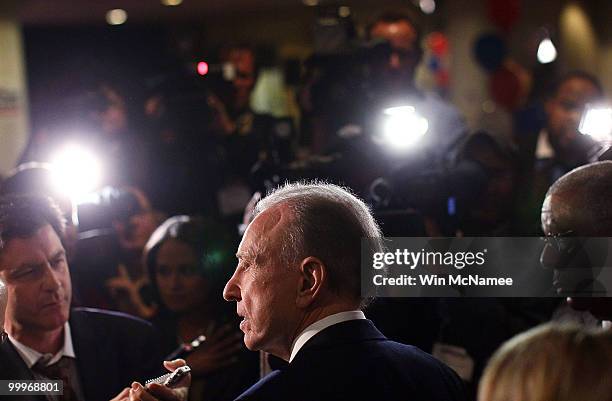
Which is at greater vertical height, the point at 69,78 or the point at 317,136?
the point at 69,78

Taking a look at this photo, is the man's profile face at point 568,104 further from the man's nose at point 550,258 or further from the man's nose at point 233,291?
the man's nose at point 233,291

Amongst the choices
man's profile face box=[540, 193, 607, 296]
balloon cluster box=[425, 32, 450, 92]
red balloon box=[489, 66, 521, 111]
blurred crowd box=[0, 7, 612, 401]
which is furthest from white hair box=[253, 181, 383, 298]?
balloon cluster box=[425, 32, 450, 92]

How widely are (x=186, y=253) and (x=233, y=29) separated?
8312 millimetres

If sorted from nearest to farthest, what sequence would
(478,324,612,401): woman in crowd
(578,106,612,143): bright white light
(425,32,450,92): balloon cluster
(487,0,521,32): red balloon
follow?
(478,324,612,401): woman in crowd, (578,106,612,143): bright white light, (487,0,521,32): red balloon, (425,32,450,92): balloon cluster

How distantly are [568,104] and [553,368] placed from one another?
93.6 inches

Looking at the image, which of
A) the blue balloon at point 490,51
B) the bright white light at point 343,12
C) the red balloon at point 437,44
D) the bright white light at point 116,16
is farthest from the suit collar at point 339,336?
the bright white light at point 116,16

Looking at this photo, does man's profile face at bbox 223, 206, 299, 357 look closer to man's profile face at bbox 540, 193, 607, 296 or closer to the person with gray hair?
the person with gray hair

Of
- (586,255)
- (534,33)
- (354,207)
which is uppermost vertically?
(534,33)

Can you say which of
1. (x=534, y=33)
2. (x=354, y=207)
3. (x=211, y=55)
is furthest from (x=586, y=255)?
(x=534, y=33)

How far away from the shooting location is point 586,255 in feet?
6.13

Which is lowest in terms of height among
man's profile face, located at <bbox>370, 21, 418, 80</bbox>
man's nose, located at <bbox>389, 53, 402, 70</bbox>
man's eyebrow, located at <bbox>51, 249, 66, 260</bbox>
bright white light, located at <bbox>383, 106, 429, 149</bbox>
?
man's eyebrow, located at <bbox>51, 249, 66, 260</bbox>

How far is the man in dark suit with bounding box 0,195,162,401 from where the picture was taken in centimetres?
190

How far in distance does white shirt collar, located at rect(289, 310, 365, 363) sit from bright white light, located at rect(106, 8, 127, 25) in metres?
8.17

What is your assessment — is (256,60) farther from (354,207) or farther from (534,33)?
(534,33)
